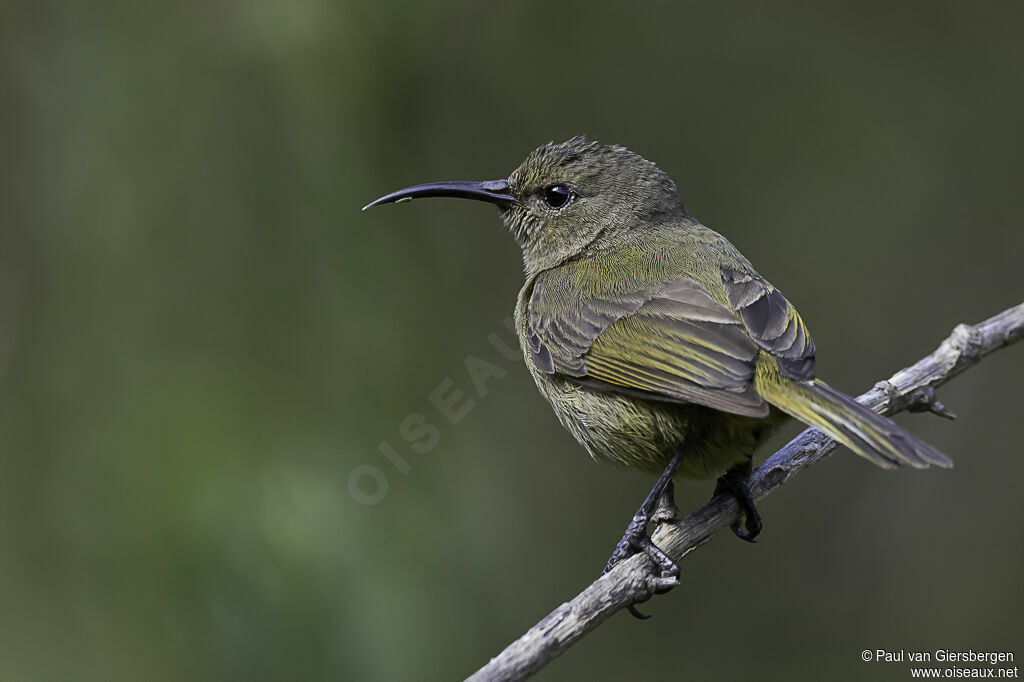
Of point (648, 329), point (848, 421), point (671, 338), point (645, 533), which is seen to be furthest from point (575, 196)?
point (848, 421)

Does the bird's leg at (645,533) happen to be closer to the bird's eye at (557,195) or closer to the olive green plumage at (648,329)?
the olive green plumage at (648,329)

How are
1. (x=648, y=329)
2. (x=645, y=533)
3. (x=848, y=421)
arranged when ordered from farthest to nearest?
(x=648, y=329) < (x=645, y=533) < (x=848, y=421)

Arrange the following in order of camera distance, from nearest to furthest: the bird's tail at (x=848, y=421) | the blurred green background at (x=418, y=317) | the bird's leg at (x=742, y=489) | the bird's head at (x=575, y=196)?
1. the bird's tail at (x=848, y=421)
2. the bird's leg at (x=742, y=489)
3. the bird's head at (x=575, y=196)
4. the blurred green background at (x=418, y=317)

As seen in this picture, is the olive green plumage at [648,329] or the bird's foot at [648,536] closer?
the olive green plumage at [648,329]

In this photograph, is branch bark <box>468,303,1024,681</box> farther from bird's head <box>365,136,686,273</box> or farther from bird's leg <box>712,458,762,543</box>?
bird's head <box>365,136,686,273</box>

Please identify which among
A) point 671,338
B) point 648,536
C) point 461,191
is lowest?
point 648,536

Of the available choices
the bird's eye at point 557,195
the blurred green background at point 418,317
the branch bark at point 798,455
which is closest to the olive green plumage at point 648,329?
the bird's eye at point 557,195

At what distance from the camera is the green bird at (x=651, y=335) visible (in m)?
3.19

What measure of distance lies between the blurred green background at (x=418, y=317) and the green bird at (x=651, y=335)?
1.00 metres

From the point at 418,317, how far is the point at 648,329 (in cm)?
193

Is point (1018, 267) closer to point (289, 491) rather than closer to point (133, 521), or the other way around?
point (289, 491)

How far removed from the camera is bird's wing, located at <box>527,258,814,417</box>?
3.28 m

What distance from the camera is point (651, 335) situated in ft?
12.0

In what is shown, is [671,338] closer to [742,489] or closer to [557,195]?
[742,489]
